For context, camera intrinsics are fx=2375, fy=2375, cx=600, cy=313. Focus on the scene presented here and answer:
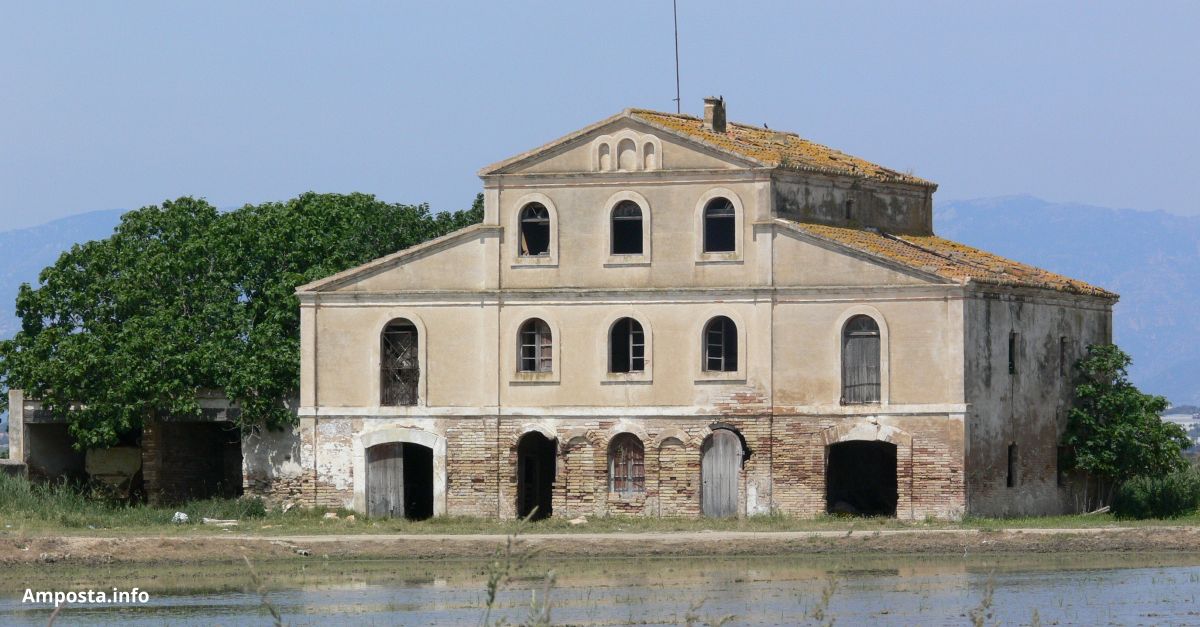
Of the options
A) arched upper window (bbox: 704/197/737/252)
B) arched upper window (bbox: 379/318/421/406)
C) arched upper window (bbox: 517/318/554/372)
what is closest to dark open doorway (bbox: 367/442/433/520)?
arched upper window (bbox: 379/318/421/406)

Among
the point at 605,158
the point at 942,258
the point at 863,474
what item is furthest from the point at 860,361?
the point at 605,158

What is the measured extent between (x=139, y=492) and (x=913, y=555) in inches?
753

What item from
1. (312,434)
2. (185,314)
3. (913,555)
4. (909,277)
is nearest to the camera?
(913,555)

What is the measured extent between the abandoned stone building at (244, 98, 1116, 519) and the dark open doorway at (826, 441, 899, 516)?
0.16 feet

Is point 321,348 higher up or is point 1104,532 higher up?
point 321,348

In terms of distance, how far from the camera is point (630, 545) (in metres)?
41.6

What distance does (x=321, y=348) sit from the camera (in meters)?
48.0

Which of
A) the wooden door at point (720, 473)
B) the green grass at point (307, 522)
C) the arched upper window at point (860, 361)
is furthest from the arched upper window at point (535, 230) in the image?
the arched upper window at point (860, 361)

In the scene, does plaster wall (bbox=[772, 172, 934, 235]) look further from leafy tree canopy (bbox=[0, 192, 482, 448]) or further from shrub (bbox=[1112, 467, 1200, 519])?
leafy tree canopy (bbox=[0, 192, 482, 448])

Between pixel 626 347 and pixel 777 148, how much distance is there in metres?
5.61

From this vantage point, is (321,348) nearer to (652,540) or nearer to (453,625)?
(652,540)

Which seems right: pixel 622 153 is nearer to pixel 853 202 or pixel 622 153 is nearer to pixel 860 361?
pixel 853 202

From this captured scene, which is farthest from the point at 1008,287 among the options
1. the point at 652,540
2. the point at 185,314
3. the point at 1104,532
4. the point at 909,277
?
the point at 185,314

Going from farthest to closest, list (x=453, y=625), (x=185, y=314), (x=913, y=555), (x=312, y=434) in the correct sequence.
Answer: (x=185, y=314) < (x=312, y=434) < (x=913, y=555) < (x=453, y=625)
